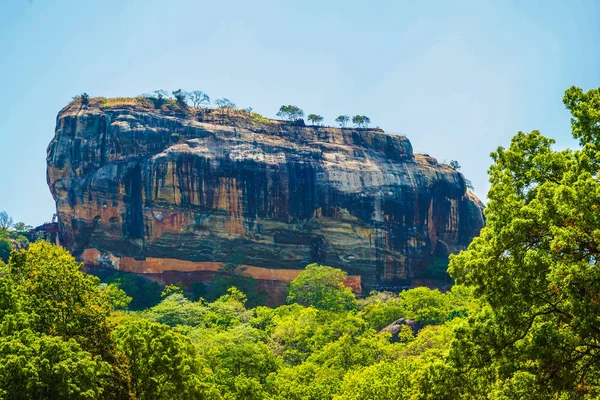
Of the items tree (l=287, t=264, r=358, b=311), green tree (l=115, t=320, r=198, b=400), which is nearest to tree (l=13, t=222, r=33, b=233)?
tree (l=287, t=264, r=358, b=311)

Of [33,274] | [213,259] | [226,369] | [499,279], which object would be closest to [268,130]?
[213,259]

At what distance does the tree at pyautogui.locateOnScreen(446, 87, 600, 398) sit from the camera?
8.38 meters

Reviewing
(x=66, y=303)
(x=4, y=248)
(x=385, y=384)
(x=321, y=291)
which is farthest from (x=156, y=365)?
(x=4, y=248)

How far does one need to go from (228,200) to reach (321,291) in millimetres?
11975

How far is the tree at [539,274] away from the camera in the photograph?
8383 mm

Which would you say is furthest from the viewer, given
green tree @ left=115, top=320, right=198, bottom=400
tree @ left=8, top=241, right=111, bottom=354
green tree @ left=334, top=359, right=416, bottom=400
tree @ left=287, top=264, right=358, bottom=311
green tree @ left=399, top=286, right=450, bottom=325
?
tree @ left=287, top=264, right=358, bottom=311

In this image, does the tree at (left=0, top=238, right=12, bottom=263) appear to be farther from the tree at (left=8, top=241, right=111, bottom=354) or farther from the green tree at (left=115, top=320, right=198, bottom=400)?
the green tree at (left=115, top=320, right=198, bottom=400)

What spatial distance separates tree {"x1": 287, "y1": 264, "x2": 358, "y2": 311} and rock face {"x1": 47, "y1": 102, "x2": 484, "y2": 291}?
6940 millimetres

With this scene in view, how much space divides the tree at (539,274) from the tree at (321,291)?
102 ft

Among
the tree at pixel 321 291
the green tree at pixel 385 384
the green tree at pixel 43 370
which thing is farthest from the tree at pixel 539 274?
the tree at pixel 321 291

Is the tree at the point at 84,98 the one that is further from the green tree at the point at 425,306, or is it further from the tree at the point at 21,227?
the green tree at the point at 425,306

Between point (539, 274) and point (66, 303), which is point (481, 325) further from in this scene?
point (66, 303)

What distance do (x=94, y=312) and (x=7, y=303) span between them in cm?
194

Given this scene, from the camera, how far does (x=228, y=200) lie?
4994 cm
